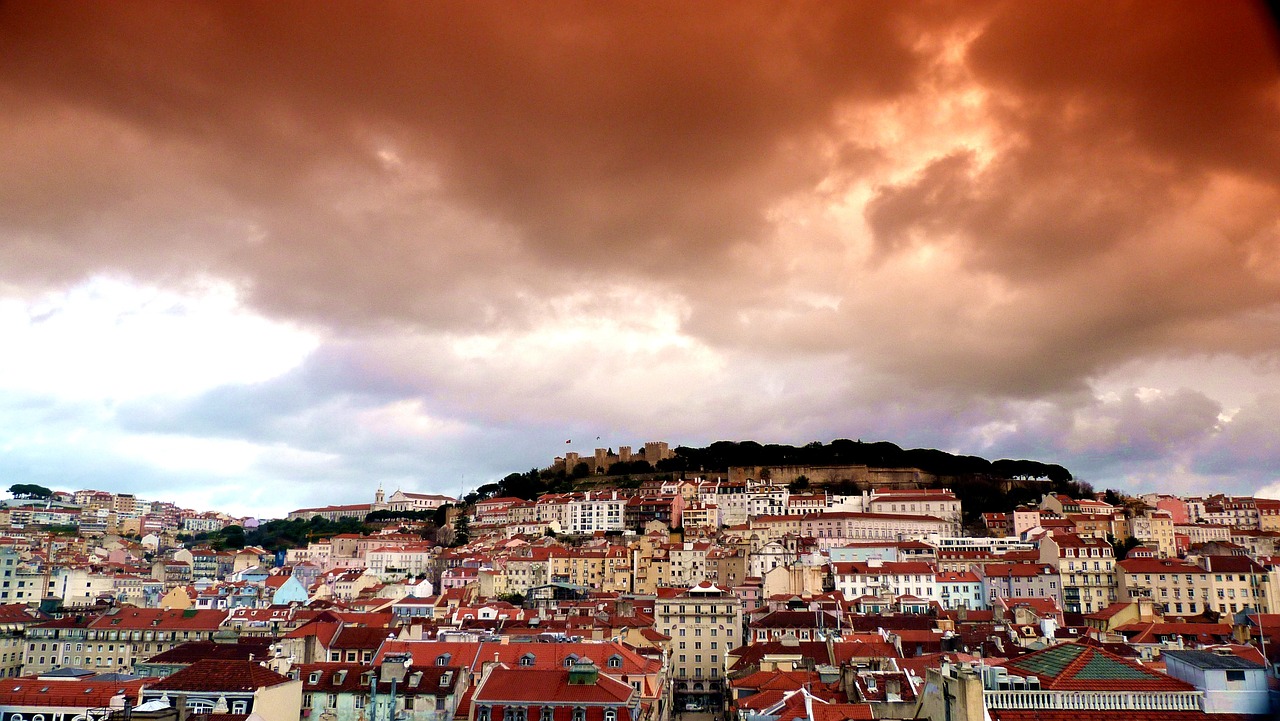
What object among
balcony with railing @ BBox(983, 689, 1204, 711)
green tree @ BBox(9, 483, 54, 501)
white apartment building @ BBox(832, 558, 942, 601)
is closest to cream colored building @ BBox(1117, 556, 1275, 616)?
white apartment building @ BBox(832, 558, 942, 601)

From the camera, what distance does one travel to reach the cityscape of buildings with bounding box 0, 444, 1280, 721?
18.0 m

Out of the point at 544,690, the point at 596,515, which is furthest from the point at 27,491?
the point at 544,690

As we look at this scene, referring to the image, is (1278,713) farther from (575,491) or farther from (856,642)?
(575,491)

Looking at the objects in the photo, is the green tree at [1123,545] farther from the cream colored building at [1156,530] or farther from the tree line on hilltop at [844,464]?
the tree line on hilltop at [844,464]

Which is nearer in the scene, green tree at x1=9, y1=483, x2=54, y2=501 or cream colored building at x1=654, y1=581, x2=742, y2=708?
cream colored building at x1=654, y1=581, x2=742, y2=708

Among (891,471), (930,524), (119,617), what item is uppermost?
(891,471)

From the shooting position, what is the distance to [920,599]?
41.7 metres

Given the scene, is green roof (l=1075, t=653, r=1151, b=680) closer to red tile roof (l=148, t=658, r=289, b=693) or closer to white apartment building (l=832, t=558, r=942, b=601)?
red tile roof (l=148, t=658, r=289, b=693)

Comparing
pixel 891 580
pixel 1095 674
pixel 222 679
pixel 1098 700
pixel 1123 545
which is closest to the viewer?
pixel 1098 700

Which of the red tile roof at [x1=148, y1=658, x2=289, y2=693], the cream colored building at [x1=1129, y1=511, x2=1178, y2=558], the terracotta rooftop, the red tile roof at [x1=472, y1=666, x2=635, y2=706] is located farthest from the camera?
the cream colored building at [x1=1129, y1=511, x2=1178, y2=558]

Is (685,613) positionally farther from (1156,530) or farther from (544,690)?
(1156,530)

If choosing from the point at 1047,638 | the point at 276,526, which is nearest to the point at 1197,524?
the point at 1047,638

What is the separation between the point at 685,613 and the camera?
113ft

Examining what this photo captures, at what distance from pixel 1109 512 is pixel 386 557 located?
4696 centimetres
